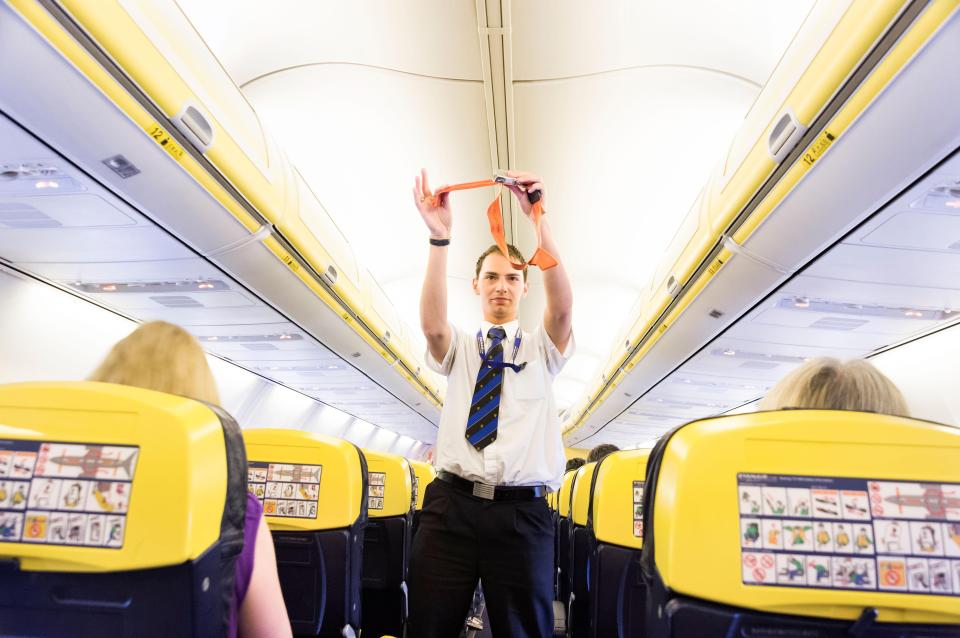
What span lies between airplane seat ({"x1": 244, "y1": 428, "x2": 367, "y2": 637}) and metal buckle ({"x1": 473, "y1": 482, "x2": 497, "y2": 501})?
0.61 metres

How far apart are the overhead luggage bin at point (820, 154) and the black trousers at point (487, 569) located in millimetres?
2093

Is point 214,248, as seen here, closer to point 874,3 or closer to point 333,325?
point 333,325

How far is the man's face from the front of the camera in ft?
8.91

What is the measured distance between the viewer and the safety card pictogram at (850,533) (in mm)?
1164

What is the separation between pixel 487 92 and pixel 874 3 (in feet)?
10.6

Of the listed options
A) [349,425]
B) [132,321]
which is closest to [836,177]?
[132,321]

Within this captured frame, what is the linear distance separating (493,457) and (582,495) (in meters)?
2.05

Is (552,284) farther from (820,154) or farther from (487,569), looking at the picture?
(820,154)

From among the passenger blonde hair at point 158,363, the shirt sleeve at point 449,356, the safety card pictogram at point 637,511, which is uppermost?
the shirt sleeve at point 449,356

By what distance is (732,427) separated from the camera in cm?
120

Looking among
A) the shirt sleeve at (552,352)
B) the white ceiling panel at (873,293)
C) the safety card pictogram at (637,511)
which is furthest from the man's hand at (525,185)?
the white ceiling panel at (873,293)

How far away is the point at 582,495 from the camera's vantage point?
4.16 metres

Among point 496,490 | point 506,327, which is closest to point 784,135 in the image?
point 506,327

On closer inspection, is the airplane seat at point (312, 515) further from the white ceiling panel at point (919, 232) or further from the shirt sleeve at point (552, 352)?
the white ceiling panel at point (919, 232)
